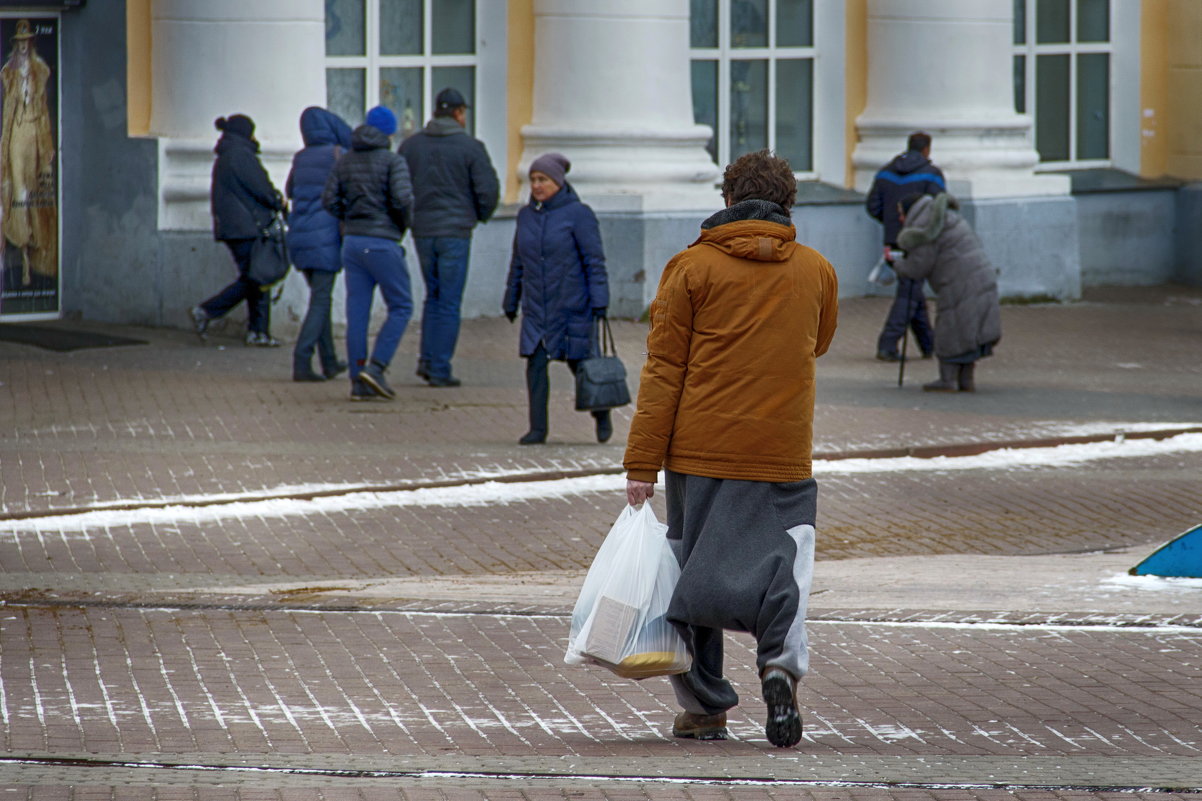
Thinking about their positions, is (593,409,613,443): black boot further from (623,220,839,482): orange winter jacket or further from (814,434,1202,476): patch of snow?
(623,220,839,482): orange winter jacket

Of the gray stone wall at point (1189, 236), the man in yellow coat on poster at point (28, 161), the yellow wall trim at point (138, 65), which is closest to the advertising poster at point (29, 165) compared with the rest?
the man in yellow coat on poster at point (28, 161)

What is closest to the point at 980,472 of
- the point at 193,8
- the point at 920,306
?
the point at 920,306

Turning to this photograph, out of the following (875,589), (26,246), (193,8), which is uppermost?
(193,8)

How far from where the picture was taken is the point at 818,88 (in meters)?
20.1

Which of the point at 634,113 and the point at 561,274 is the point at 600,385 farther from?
the point at 634,113

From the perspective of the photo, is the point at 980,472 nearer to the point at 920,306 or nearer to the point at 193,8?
the point at 920,306

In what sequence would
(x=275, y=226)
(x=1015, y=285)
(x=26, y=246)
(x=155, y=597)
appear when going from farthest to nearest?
(x=1015, y=285) < (x=26, y=246) < (x=275, y=226) < (x=155, y=597)

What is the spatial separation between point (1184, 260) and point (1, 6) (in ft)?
40.8

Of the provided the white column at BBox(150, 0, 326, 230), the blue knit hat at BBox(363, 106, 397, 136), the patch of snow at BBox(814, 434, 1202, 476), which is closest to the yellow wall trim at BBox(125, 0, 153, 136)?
the white column at BBox(150, 0, 326, 230)

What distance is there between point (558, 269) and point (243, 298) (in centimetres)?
502

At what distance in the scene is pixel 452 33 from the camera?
1812 cm

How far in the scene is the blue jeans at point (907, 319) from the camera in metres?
14.9

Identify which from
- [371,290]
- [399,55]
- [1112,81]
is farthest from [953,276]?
[1112,81]

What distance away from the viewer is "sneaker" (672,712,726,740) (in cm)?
558
